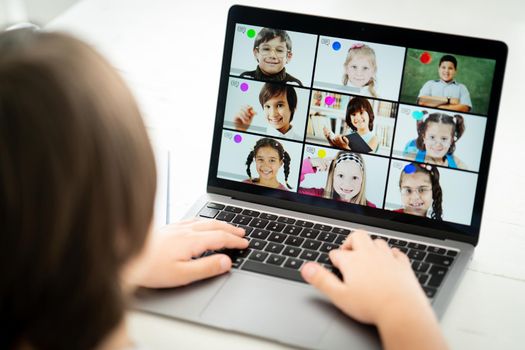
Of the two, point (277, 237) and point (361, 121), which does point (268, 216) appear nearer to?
point (277, 237)

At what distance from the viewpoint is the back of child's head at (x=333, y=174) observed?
979 mm

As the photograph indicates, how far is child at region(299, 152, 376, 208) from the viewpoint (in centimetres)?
98

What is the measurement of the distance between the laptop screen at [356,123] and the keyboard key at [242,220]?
1.8 inches

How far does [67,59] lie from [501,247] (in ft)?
2.25

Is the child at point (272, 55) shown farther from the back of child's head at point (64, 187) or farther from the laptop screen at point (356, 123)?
the back of child's head at point (64, 187)

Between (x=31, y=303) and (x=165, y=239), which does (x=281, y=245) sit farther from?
(x=31, y=303)

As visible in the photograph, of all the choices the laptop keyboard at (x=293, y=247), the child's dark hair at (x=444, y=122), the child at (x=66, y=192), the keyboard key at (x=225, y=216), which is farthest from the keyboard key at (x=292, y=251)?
the child at (x=66, y=192)

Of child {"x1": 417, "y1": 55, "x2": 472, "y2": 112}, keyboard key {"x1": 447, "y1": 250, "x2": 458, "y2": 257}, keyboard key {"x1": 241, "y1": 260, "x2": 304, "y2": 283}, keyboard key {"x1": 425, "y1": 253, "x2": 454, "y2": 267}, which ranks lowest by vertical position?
keyboard key {"x1": 241, "y1": 260, "x2": 304, "y2": 283}

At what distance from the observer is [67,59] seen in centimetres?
51

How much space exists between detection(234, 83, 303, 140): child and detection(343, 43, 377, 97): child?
0.08 m

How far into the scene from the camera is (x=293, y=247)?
926 millimetres

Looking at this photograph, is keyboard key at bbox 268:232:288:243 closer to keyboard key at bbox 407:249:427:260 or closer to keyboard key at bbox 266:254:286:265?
keyboard key at bbox 266:254:286:265

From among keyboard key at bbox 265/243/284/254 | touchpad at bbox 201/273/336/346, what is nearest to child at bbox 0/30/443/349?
touchpad at bbox 201/273/336/346

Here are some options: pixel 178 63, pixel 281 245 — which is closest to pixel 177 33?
pixel 178 63
